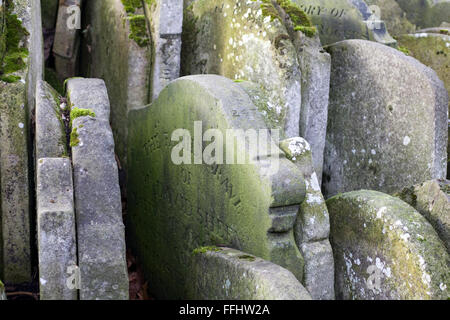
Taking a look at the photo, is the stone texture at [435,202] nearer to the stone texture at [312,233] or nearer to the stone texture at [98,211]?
the stone texture at [312,233]

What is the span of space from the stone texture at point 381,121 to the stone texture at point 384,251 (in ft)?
3.92

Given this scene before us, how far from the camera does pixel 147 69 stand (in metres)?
5.75

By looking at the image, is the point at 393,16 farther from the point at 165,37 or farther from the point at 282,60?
the point at 282,60

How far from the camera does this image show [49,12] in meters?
6.74

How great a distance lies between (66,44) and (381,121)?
3847 millimetres

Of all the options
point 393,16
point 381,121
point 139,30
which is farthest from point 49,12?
point 393,16

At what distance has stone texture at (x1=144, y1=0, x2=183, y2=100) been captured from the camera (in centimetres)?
546

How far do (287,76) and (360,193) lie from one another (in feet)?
4.37

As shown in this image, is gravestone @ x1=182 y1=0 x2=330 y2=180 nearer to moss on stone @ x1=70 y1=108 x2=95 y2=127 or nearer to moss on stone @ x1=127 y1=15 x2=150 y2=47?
moss on stone @ x1=127 y1=15 x2=150 y2=47

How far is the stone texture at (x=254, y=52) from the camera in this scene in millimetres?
4645

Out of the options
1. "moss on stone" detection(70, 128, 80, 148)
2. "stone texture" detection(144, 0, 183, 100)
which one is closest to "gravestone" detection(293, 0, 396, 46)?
"stone texture" detection(144, 0, 183, 100)

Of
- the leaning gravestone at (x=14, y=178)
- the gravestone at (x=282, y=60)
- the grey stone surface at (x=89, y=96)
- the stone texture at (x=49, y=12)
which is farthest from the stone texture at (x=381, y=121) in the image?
the stone texture at (x=49, y=12)

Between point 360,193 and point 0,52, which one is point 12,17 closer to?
point 0,52

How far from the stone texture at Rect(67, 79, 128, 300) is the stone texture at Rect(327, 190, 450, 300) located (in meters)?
1.47
